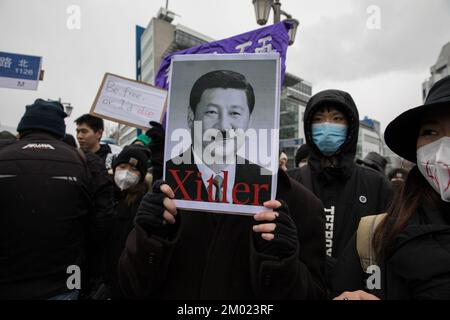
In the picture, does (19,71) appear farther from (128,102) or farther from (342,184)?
(342,184)

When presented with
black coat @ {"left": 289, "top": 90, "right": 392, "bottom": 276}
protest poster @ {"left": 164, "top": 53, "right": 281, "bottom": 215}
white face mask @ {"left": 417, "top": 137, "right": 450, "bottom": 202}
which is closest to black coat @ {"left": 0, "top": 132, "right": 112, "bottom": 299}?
protest poster @ {"left": 164, "top": 53, "right": 281, "bottom": 215}

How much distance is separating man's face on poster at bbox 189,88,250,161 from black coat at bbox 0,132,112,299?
1374mm

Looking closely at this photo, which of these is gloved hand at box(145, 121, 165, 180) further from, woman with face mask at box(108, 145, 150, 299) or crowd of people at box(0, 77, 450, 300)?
crowd of people at box(0, 77, 450, 300)

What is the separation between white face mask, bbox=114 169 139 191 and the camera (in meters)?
3.27

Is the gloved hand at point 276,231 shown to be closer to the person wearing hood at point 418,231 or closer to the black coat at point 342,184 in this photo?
the person wearing hood at point 418,231

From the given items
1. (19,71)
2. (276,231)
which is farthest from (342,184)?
(19,71)

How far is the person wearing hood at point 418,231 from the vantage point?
1.03 metres

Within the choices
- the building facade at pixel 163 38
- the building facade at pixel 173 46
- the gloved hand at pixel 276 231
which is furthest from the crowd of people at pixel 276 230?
the building facade at pixel 163 38

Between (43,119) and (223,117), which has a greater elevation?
(43,119)

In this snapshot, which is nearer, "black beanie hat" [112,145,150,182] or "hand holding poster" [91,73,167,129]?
"black beanie hat" [112,145,150,182]

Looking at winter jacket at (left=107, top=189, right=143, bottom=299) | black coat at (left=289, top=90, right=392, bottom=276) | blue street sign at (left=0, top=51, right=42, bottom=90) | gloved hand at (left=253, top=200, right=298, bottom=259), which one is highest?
blue street sign at (left=0, top=51, right=42, bottom=90)

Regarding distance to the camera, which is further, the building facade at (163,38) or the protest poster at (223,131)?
the building facade at (163,38)

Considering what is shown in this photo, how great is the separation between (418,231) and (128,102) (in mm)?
3345

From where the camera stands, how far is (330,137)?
7.18ft
